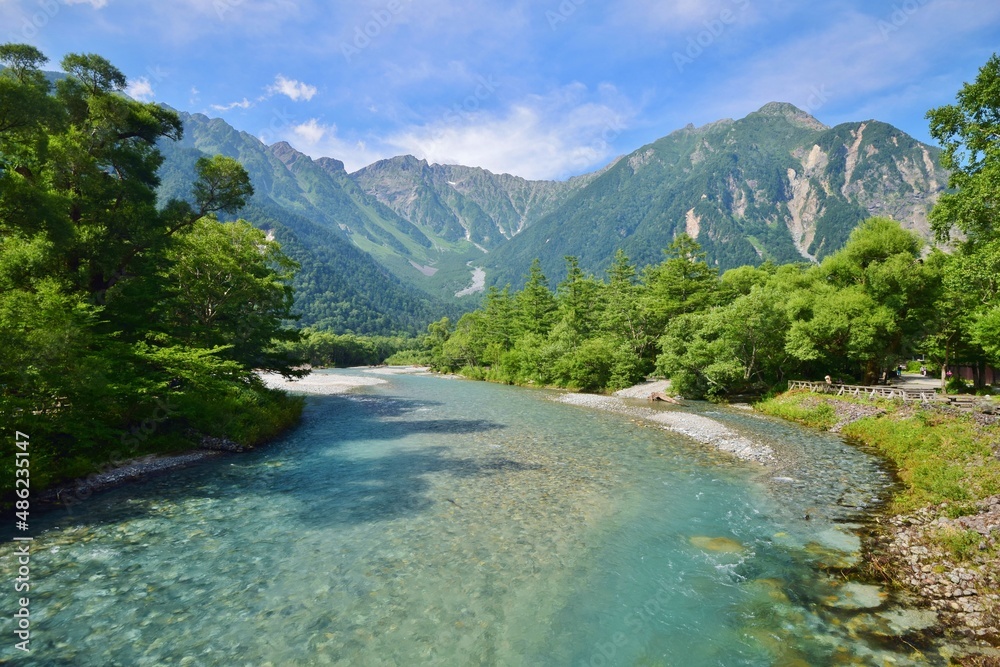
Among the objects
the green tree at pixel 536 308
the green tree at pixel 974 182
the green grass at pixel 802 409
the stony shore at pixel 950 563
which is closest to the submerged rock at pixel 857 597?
the stony shore at pixel 950 563

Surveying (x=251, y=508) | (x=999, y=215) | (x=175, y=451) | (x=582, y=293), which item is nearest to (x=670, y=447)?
(x=999, y=215)

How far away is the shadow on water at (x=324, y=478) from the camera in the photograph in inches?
590

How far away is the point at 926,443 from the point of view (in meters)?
20.8

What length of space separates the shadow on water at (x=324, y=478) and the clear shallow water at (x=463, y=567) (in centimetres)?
14

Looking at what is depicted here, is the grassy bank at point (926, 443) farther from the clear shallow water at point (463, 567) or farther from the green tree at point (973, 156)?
the green tree at point (973, 156)

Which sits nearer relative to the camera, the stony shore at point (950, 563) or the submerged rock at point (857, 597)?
the stony shore at point (950, 563)

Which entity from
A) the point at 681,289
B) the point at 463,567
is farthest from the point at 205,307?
the point at 681,289

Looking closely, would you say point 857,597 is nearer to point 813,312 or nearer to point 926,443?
point 926,443

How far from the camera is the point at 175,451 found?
A: 21359 millimetres

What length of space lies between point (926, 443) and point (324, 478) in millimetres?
28280

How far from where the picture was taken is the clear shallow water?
839cm

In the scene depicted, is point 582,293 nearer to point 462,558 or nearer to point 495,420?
point 495,420

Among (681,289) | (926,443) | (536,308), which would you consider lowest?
(926,443)

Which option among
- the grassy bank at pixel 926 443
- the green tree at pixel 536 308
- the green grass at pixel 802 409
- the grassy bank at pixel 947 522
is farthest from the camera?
the green tree at pixel 536 308
